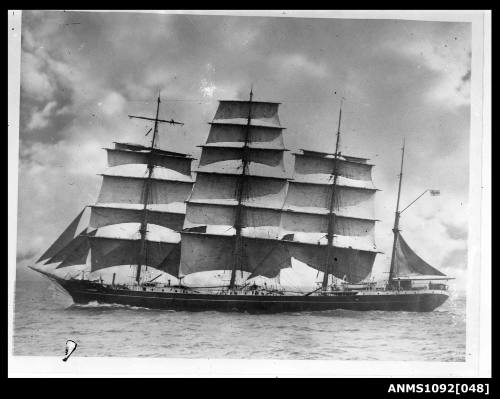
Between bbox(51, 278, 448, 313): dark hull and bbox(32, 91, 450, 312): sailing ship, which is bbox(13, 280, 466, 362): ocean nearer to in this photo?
bbox(51, 278, 448, 313): dark hull

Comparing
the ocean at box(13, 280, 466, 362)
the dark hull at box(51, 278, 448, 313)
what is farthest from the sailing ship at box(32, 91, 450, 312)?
the ocean at box(13, 280, 466, 362)

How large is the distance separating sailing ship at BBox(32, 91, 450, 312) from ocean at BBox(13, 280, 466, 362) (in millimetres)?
1101

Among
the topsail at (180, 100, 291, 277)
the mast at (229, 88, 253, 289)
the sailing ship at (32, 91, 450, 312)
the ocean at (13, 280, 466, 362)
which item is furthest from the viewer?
the mast at (229, 88, 253, 289)

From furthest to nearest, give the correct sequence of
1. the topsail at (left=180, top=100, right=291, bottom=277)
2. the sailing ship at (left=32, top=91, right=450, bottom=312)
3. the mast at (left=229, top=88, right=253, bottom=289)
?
1. the mast at (left=229, top=88, right=253, bottom=289)
2. the topsail at (left=180, top=100, right=291, bottom=277)
3. the sailing ship at (left=32, top=91, right=450, bottom=312)

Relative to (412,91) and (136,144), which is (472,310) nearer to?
(412,91)

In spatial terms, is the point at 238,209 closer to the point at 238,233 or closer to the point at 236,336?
the point at 238,233

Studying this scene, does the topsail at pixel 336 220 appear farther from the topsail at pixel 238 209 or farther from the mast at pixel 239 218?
the mast at pixel 239 218

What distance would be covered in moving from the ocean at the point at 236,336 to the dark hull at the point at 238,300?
989 millimetres

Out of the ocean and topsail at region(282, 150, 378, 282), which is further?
topsail at region(282, 150, 378, 282)

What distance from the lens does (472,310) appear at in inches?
378

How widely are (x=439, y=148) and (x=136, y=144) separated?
551 centimetres

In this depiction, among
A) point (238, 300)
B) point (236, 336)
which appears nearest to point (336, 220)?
point (238, 300)

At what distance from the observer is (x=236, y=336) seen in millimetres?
9922

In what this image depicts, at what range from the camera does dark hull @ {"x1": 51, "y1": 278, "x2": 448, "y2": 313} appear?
11.6 meters
